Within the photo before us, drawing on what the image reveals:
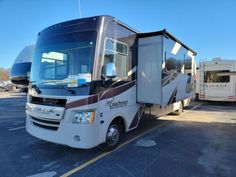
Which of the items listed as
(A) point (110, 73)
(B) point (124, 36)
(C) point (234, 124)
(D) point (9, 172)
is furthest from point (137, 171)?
(C) point (234, 124)

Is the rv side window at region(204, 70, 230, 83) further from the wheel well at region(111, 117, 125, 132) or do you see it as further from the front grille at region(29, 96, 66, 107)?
the front grille at region(29, 96, 66, 107)

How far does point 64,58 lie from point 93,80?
3.02ft

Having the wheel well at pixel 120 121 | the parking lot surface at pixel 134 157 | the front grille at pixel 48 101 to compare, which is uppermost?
the front grille at pixel 48 101

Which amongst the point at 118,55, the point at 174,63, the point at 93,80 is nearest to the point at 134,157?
the point at 93,80

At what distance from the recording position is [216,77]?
1298 centimetres

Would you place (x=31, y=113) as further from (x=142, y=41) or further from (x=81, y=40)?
(x=142, y=41)

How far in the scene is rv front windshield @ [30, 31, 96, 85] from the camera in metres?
3.85

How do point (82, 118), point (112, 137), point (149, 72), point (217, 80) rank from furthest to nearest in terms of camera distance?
point (217, 80) → point (149, 72) → point (112, 137) → point (82, 118)

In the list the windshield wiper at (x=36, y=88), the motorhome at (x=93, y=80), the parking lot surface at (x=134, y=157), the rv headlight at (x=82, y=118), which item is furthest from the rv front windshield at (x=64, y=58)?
the parking lot surface at (x=134, y=157)

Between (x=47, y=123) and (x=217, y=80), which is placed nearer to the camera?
(x=47, y=123)

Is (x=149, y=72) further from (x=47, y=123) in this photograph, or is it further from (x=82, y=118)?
(x=47, y=123)

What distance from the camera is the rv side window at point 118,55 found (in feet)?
13.7

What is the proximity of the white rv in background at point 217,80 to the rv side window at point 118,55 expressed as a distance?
1024 centimetres

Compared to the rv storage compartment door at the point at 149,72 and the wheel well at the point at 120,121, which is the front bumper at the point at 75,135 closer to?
the wheel well at the point at 120,121
